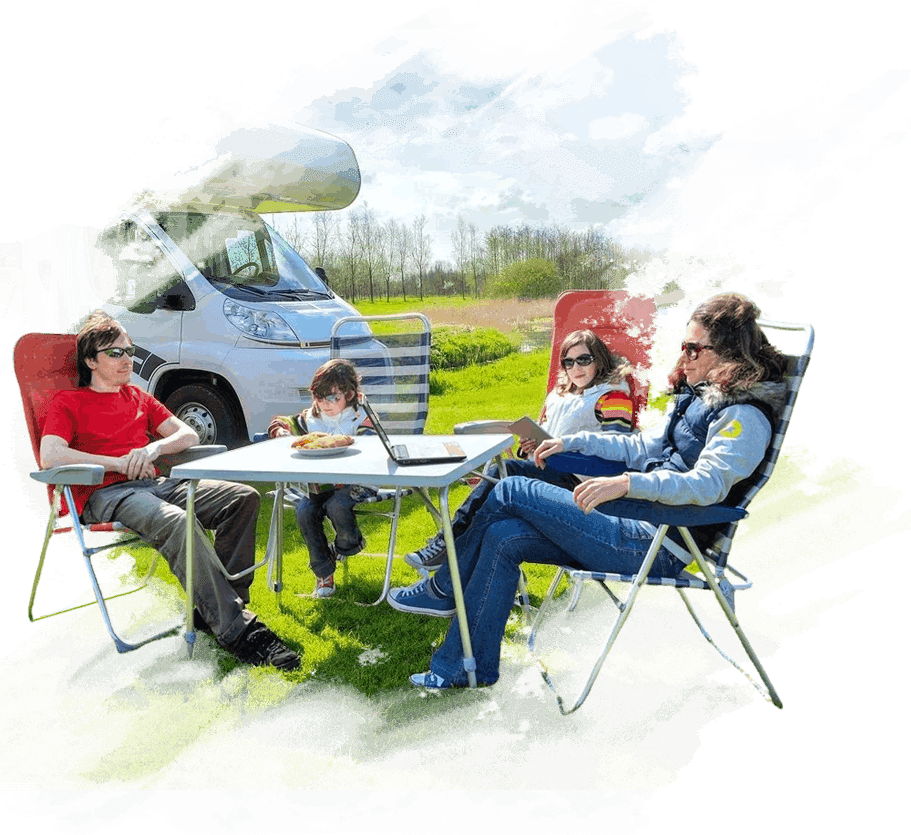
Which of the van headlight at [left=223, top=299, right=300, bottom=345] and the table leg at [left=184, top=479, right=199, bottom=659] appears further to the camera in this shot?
the van headlight at [left=223, top=299, right=300, bottom=345]

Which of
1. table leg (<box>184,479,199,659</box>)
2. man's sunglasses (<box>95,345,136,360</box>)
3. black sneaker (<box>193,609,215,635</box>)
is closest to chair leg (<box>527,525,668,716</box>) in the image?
table leg (<box>184,479,199,659</box>)

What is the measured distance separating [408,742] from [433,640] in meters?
0.74

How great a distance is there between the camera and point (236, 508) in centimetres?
321

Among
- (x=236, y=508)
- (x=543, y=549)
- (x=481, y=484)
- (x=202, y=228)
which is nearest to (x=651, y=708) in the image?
(x=543, y=549)

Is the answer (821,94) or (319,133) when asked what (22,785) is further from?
(319,133)

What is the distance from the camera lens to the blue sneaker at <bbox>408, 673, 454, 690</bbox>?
2646 millimetres

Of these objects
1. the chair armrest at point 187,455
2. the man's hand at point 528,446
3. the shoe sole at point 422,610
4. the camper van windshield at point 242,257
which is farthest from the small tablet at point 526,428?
the camper van windshield at point 242,257

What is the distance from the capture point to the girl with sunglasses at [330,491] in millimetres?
3545

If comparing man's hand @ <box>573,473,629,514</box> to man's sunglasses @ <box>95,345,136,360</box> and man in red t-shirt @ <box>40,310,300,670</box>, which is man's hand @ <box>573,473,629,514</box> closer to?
man in red t-shirt @ <box>40,310,300,670</box>

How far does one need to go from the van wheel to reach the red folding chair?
229 centimetres

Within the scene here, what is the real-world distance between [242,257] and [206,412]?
1242 millimetres

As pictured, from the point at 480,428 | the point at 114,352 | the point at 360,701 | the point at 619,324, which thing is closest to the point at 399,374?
the point at 480,428

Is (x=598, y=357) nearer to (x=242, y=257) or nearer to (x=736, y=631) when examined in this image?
(x=736, y=631)

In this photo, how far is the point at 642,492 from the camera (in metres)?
2.28
